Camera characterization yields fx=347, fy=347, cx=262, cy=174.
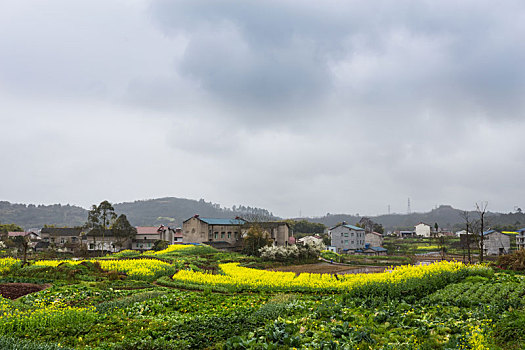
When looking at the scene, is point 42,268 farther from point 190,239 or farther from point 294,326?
point 190,239

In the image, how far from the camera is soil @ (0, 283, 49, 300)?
52.8ft

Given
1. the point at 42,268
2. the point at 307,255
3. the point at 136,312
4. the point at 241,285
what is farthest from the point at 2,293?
the point at 307,255

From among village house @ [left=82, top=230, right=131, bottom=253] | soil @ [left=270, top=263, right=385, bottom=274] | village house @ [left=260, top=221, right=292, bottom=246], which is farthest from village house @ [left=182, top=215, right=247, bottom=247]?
soil @ [left=270, top=263, right=385, bottom=274]

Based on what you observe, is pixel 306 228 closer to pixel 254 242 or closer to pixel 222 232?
pixel 222 232

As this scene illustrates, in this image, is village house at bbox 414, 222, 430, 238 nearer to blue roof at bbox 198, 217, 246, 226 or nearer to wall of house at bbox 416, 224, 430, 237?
wall of house at bbox 416, 224, 430, 237

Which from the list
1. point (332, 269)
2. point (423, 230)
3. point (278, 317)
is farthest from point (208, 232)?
point (423, 230)

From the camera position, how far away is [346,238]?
81.4 metres

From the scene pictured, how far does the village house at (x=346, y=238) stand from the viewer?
80938 millimetres

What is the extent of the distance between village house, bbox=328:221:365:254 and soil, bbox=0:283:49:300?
69430 millimetres

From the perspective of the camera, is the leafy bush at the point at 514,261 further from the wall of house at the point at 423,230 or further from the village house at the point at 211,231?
the wall of house at the point at 423,230

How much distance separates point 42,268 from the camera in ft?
73.1

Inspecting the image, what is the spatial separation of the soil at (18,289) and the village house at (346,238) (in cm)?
6943

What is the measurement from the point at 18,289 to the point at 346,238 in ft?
237

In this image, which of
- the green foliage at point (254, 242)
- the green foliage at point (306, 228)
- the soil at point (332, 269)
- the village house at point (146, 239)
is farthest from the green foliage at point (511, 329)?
→ the green foliage at point (306, 228)
